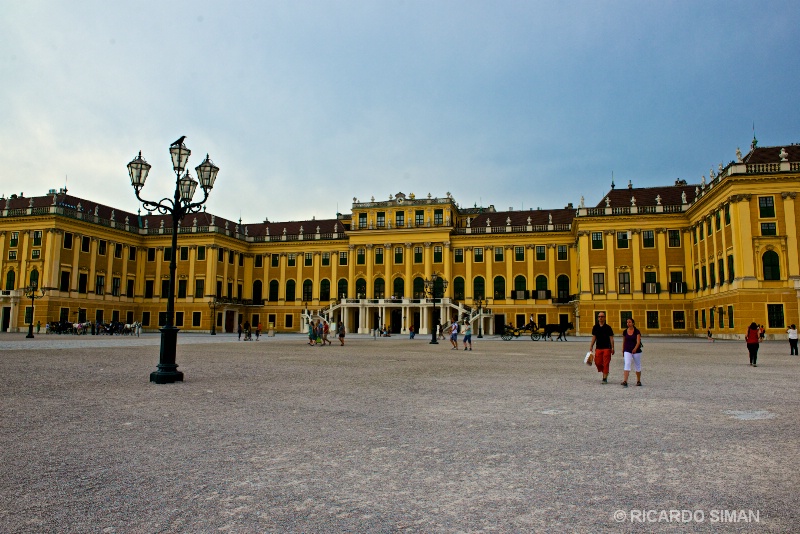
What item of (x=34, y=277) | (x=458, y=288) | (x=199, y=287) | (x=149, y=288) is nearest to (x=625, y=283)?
(x=458, y=288)

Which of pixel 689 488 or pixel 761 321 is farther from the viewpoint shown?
pixel 761 321

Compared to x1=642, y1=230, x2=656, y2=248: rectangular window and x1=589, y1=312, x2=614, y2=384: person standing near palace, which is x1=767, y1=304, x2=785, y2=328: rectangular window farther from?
x1=589, y1=312, x2=614, y2=384: person standing near palace

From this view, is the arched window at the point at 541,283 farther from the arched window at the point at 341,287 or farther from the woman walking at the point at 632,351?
the woman walking at the point at 632,351

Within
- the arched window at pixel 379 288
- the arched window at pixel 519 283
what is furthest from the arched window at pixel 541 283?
the arched window at pixel 379 288

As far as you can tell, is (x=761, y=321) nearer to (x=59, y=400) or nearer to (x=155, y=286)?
(x=59, y=400)

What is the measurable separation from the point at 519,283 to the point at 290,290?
28958 millimetres

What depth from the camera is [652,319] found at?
52656mm

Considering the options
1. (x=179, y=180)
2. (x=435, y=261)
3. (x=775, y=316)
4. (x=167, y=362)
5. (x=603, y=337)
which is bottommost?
(x=167, y=362)

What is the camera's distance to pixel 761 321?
38.8 meters

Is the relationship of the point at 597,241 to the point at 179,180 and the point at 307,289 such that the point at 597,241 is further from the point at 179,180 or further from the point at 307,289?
the point at 179,180

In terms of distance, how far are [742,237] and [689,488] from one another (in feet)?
136

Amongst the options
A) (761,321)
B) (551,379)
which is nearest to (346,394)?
(551,379)

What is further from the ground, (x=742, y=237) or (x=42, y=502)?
(x=742, y=237)

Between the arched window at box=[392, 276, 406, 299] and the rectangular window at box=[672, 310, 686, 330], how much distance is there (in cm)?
2885
